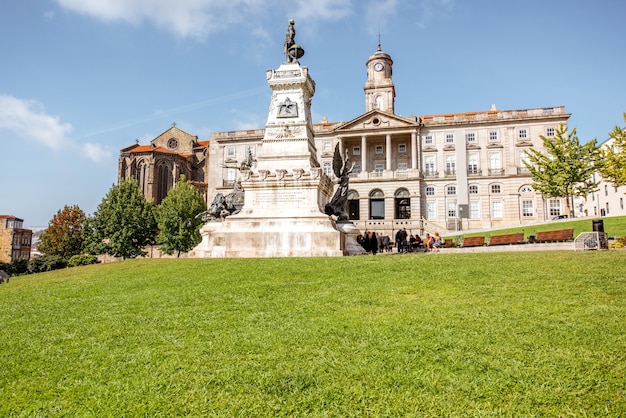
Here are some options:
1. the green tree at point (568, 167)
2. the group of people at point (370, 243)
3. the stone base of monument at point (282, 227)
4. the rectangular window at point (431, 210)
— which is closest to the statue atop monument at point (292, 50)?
the stone base of monument at point (282, 227)

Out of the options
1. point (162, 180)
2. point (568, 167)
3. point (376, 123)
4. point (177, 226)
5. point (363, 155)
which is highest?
point (376, 123)

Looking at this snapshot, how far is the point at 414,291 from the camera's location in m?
8.14

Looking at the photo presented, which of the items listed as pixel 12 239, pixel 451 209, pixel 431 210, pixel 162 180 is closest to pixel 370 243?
pixel 431 210

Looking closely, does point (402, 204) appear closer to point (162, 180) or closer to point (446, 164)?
point (446, 164)

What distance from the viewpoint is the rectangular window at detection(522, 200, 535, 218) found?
2115 inches

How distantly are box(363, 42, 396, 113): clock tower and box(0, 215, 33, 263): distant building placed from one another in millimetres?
54026

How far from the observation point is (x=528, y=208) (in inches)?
2125

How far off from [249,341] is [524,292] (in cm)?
485

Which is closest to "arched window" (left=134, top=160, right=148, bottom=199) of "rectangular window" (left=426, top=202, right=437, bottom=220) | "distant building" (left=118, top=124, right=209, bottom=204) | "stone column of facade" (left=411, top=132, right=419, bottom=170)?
"distant building" (left=118, top=124, right=209, bottom=204)

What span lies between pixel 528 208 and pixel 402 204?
15031 mm

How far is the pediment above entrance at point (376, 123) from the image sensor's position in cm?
5741

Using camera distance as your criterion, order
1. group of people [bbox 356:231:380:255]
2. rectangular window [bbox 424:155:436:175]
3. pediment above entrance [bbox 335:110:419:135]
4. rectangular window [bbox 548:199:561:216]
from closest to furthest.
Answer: group of people [bbox 356:231:380:255] < rectangular window [bbox 548:199:561:216] < pediment above entrance [bbox 335:110:419:135] < rectangular window [bbox 424:155:436:175]

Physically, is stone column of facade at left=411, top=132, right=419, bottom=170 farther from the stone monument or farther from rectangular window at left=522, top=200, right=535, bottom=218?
the stone monument

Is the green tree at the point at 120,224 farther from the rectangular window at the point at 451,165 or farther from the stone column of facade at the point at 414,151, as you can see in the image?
the rectangular window at the point at 451,165
